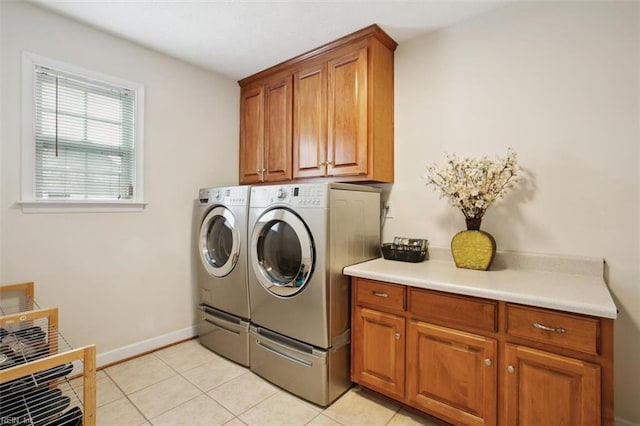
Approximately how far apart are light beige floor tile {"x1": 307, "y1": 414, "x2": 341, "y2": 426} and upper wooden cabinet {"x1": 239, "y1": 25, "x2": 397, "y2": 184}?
4.95 ft

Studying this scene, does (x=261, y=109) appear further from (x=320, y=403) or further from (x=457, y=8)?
(x=320, y=403)

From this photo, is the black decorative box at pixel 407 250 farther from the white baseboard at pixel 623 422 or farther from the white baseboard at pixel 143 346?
the white baseboard at pixel 143 346

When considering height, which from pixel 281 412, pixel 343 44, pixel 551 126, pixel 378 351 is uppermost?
pixel 343 44

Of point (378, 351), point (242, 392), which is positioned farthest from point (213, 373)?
point (378, 351)

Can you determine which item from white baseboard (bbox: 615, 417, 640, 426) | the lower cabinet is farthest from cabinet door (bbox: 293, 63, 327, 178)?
white baseboard (bbox: 615, 417, 640, 426)

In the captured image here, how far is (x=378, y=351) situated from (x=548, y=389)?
0.79m

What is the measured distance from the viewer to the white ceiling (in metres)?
1.90

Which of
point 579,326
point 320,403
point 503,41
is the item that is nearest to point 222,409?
point 320,403

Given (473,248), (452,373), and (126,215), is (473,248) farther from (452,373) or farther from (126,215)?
(126,215)

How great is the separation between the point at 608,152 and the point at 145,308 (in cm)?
325

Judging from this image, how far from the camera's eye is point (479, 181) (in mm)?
1788

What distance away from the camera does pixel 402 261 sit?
209 cm

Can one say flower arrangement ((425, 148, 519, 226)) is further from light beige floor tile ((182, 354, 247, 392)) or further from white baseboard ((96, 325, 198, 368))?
white baseboard ((96, 325, 198, 368))

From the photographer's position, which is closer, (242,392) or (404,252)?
(242,392)
